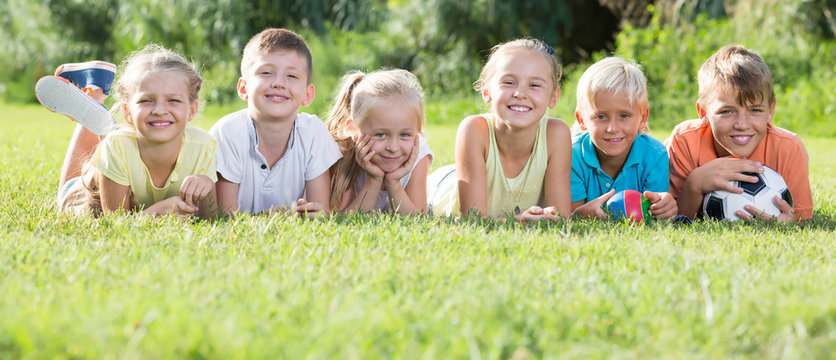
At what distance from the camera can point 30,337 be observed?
187 centimetres

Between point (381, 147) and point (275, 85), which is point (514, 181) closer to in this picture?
point (381, 147)

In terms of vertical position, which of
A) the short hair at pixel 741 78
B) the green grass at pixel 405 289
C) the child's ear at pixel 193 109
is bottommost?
the green grass at pixel 405 289

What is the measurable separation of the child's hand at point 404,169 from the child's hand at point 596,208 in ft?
3.41

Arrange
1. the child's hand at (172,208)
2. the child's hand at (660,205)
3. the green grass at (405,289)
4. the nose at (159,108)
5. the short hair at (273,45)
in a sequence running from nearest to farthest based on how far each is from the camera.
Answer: the green grass at (405,289) → the child's hand at (172,208) → the nose at (159,108) → the child's hand at (660,205) → the short hair at (273,45)

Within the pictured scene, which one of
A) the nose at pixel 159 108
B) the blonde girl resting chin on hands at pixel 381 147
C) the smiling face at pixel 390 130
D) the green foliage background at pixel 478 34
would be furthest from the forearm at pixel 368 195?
the green foliage background at pixel 478 34

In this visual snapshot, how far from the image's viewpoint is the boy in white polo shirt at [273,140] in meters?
4.19

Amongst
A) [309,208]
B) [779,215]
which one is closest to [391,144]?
[309,208]

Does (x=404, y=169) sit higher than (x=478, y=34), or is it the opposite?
(x=478, y=34)

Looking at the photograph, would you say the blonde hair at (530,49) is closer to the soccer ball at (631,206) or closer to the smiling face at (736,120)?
the soccer ball at (631,206)

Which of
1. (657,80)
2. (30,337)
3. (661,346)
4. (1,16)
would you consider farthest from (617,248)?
(1,16)

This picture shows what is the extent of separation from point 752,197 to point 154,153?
3.36m

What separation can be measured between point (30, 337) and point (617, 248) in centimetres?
222

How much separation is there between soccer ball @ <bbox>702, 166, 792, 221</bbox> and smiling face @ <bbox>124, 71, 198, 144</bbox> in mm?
3022

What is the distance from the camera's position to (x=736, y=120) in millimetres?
4336
